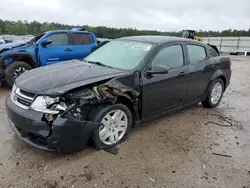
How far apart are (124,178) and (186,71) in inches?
92.7

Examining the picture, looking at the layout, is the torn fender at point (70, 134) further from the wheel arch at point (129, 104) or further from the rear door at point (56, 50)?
the rear door at point (56, 50)

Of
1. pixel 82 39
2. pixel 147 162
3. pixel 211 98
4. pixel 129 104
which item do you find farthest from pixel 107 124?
pixel 82 39

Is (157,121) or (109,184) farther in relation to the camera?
(157,121)

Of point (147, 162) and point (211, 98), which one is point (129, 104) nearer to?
point (147, 162)

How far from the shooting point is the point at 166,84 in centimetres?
381

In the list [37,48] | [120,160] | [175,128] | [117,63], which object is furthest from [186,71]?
[37,48]

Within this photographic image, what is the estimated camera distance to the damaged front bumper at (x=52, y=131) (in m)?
2.64

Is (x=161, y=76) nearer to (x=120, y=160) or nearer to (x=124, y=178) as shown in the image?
(x=120, y=160)

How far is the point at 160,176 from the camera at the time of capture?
2.71 meters

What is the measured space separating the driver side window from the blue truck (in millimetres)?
4177

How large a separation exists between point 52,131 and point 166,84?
2.04 m

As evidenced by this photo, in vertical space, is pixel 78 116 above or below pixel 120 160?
above

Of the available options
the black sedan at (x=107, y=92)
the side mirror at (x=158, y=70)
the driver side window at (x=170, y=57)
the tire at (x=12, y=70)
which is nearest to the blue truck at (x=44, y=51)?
the tire at (x=12, y=70)

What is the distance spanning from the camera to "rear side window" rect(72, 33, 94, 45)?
7.56m
